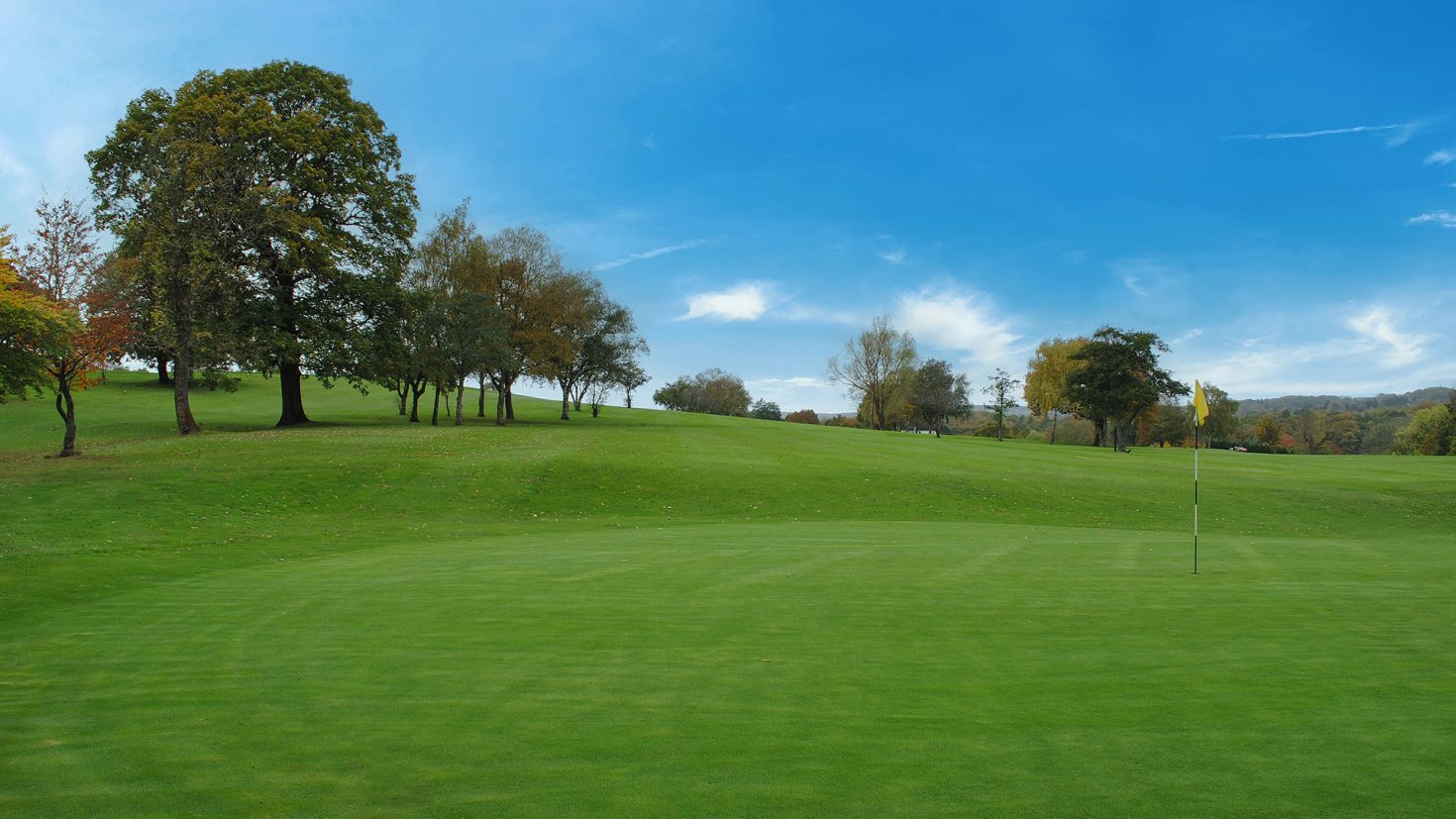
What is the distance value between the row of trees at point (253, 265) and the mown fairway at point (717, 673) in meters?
16.2

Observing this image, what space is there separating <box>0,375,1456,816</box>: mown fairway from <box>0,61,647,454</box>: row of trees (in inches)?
638

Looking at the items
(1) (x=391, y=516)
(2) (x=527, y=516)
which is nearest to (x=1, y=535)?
(1) (x=391, y=516)

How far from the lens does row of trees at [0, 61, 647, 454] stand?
3122 cm

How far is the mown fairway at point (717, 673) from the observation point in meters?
4.92

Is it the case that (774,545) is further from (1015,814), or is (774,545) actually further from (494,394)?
(494,394)

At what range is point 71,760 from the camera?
5.42 metres

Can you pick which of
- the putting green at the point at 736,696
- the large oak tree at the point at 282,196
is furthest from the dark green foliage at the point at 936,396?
the putting green at the point at 736,696

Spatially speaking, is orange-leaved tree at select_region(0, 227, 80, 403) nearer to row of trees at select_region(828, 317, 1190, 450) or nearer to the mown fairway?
the mown fairway

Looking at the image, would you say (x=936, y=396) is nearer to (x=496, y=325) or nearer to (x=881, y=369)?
(x=881, y=369)

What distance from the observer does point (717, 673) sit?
23.4ft

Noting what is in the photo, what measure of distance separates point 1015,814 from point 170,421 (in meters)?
53.0

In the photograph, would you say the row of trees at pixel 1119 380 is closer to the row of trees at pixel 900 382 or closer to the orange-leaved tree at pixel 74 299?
the row of trees at pixel 900 382

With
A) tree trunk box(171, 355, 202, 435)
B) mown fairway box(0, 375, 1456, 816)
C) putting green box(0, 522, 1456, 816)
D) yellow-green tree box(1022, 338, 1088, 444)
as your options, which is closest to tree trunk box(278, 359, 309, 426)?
tree trunk box(171, 355, 202, 435)

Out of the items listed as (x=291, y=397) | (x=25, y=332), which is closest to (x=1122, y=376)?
(x=291, y=397)
